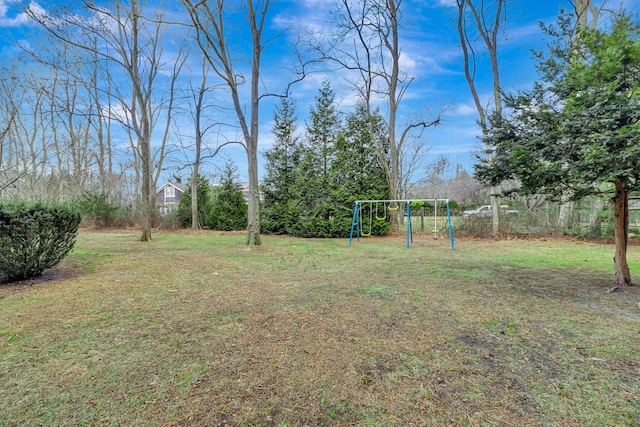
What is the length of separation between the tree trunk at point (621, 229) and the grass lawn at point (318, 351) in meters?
0.20

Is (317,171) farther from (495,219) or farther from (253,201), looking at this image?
(495,219)

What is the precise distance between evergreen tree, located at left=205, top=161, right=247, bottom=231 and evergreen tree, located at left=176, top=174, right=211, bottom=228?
1.13 metres

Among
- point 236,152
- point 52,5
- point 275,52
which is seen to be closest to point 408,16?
point 275,52

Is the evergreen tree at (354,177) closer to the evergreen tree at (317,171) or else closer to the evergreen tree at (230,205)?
the evergreen tree at (317,171)

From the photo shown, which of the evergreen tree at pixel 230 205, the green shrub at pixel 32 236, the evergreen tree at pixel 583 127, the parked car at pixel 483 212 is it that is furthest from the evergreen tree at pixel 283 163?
the evergreen tree at pixel 583 127

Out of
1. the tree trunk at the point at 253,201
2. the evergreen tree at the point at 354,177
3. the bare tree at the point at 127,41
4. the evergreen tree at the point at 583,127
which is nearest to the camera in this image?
the evergreen tree at the point at 583,127

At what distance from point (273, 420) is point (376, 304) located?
1.96 m

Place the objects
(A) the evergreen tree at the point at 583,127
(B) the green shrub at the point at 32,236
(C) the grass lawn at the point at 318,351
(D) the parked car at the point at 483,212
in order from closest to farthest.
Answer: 1. (C) the grass lawn at the point at 318,351
2. (A) the evergreen tree at the point at 583,127
3. (B) the green shrub at the point at 32,236
4. (D) the parked car at the point at 483,212

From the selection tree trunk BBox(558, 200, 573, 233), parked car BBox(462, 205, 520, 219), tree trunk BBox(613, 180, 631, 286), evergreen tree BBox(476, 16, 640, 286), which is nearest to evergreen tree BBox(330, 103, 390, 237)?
parked car BBox(462, 205, 520, 219)

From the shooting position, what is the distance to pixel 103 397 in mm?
1626

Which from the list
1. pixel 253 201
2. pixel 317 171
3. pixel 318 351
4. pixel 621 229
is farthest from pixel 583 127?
pixel 317 171

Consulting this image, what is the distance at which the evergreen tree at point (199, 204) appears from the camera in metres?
14.3

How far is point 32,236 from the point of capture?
3.82 metres

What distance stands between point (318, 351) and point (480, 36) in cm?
1295
